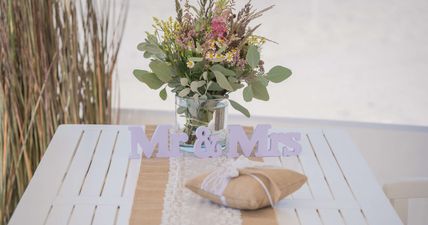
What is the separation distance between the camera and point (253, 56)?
6.07 feet

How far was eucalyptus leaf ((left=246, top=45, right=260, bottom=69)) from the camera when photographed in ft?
6.04

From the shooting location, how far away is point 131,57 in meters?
4.89

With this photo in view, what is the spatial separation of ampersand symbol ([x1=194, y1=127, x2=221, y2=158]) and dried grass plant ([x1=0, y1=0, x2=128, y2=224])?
0.93 m

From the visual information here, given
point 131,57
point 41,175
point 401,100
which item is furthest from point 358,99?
point 41,175

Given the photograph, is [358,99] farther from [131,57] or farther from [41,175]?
[41,175]

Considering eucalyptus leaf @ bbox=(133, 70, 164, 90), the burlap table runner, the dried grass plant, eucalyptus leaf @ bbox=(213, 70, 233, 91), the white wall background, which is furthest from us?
the white wall background

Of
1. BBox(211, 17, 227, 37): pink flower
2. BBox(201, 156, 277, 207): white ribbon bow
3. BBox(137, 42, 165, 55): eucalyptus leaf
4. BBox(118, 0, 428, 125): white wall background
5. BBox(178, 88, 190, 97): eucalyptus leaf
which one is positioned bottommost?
BBox(118, 0, 428, 125): white wall background

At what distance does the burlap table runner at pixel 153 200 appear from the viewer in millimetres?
1610

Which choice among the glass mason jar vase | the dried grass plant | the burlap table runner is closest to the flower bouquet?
the glass mason jar vase

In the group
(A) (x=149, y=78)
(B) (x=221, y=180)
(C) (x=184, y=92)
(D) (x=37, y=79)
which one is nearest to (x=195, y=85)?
(C) (x=184, y=92)

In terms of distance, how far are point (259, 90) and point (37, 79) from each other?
45.3 inches

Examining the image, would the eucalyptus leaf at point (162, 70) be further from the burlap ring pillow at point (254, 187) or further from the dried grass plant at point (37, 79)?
the dried grass plant at point (37, 79)

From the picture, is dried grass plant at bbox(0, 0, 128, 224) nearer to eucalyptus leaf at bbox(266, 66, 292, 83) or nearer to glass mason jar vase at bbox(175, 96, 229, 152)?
glass mason jar vase at bbox(175, 96, 229, 152)

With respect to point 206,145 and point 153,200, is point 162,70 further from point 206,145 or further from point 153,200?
point 153,200
